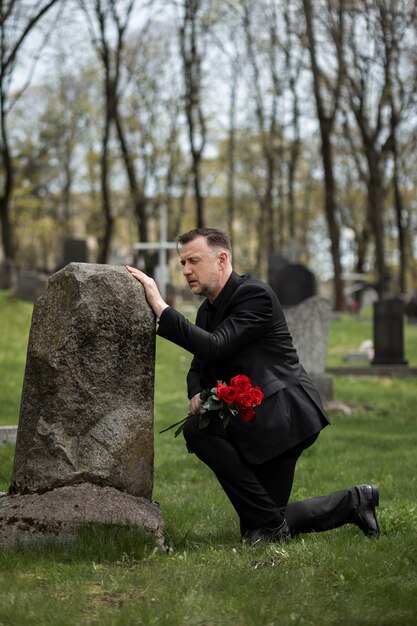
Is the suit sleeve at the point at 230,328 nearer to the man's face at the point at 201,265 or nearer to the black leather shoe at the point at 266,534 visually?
the man's face at the point at 201,265

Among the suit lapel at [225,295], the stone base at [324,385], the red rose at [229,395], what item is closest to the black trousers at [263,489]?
the red rose at [229,395]

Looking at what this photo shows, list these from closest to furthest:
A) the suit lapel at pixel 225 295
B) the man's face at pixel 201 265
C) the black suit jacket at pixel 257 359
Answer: the black suit jacket at pixel 257 359 → the man's face at pixel 201 265 → the suit lapel at pixel 225 295

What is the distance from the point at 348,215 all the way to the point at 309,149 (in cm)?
590

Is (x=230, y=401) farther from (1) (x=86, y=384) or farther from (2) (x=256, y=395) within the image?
(1) (x=86, y=384)

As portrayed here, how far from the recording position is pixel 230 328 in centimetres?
553

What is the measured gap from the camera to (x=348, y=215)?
58312mm

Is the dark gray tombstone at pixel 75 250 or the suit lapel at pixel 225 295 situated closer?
the suit lapel at pixel 225 295

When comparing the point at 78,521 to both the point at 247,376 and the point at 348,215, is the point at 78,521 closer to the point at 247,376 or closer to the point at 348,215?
the point at 247,376

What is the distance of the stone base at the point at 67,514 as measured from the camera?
208 inches

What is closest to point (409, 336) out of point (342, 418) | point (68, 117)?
point (342, 418)

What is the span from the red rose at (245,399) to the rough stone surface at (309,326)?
838 centimetres

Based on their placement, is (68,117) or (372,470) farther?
(68,117)

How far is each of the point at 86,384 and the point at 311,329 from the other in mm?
8602

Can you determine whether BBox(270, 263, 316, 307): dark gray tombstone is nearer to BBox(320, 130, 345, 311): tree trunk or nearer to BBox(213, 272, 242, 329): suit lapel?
BBox(320, 130, 345, 311): tree trunk
